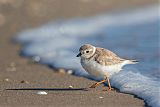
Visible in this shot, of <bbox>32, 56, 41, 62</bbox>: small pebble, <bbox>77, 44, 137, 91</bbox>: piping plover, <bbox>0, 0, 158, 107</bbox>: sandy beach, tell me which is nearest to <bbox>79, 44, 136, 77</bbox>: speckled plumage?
<bbox>77, 44, 137, 91</bbox>: piping plover

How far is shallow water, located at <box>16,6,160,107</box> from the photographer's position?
8.17 m

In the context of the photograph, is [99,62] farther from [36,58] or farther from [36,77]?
[36,58]

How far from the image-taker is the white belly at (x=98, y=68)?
763 centimetres

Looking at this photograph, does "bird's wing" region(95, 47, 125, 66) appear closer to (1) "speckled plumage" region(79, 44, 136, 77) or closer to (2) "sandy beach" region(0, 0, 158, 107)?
(1) "speckled plumage" region(79, 44, 136, 77)

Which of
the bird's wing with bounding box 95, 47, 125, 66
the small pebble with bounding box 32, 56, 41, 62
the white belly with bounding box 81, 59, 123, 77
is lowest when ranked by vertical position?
the white belly with bounding box 81, 59, 123, 77

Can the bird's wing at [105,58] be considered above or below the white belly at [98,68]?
above

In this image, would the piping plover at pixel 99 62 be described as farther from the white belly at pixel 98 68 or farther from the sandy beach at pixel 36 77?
the sandy beach at pixel 36 77

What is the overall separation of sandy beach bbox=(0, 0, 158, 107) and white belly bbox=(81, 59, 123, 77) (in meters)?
0.25

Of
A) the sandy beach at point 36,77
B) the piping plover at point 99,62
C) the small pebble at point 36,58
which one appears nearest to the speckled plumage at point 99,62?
the piping plover at point 99,62

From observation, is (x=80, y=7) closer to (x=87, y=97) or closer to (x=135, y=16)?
(x=135, y=16)

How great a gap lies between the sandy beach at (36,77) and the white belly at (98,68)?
25cm

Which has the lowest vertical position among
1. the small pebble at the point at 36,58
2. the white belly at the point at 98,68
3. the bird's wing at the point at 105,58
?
the white belly at the point at 98,68

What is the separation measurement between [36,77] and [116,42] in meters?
4.46

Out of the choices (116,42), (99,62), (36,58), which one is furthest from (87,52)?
(116,42)
